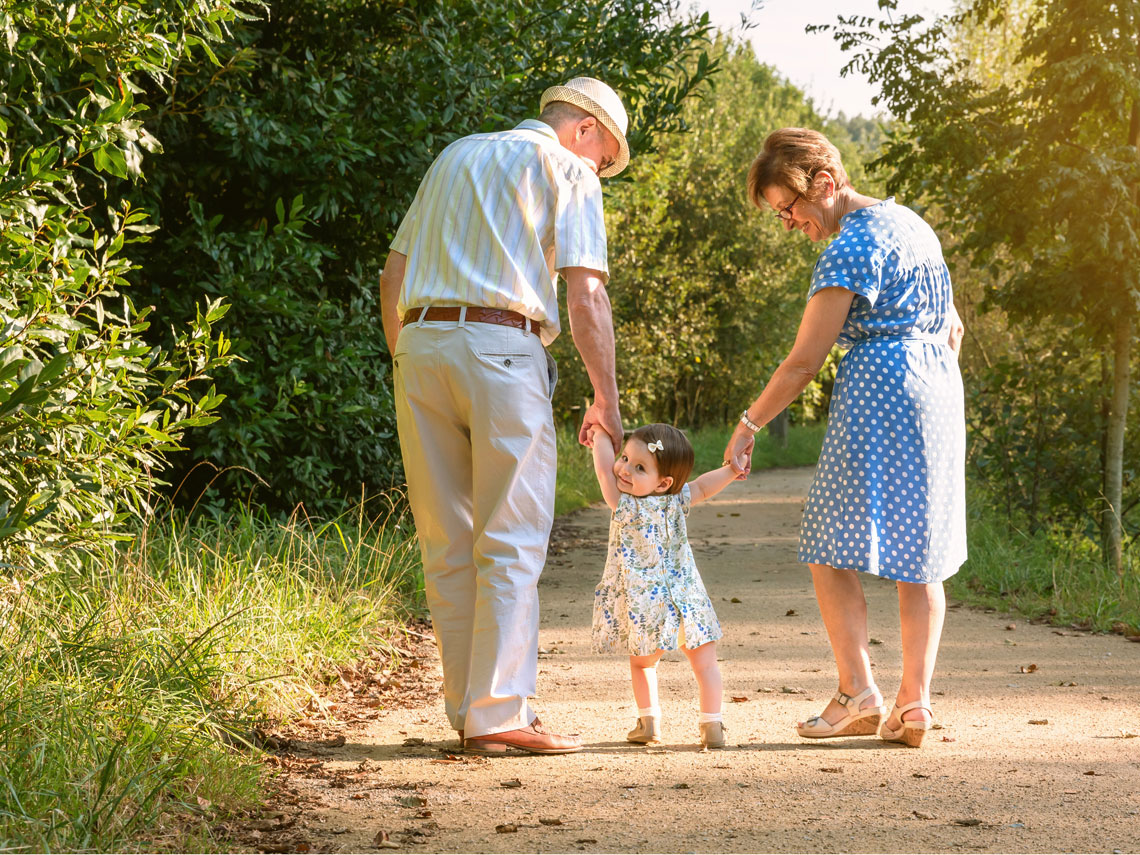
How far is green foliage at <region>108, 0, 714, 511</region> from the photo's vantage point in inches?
263

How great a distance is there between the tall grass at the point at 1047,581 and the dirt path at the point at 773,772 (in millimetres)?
556

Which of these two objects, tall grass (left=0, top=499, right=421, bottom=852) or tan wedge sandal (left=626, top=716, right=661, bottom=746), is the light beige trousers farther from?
tall grass (left=0, top=499, right=421, bottom=852)

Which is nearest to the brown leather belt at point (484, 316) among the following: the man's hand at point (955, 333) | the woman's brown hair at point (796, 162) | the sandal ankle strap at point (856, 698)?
the woman's brown hair at point (796, 162)

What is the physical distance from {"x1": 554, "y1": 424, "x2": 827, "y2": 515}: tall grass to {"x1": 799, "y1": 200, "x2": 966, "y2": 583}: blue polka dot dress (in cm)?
392

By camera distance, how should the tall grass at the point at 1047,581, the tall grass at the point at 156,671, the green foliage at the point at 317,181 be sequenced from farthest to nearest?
the green foliage at the point at 317,181, the tall grass at the point at 1047,581, the tall grass at the point at 156,671

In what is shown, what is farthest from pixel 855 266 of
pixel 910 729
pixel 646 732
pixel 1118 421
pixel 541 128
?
pixel 1118 421

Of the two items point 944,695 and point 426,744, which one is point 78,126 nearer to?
point 426,744

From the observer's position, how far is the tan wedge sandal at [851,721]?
408 cm

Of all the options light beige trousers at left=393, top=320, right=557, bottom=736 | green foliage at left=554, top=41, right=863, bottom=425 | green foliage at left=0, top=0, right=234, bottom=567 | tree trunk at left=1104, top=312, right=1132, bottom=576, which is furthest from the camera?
green foliage at left=554, top=41, right=863, bottom=425

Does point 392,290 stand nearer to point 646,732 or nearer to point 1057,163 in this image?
point 646,732

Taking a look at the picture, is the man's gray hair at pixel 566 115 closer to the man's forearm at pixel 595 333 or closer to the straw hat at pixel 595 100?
the straw hat at pixel 595 100

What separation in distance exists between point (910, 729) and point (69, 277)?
3730 millimetres

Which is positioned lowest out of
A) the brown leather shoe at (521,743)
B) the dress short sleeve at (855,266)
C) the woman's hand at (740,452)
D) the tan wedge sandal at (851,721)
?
the brown leather shoe at (521,743)

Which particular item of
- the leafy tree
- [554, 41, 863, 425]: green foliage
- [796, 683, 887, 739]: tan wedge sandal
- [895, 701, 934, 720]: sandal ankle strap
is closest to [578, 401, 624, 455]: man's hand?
[796, 683, 887, 739]: tan wedge sandal
